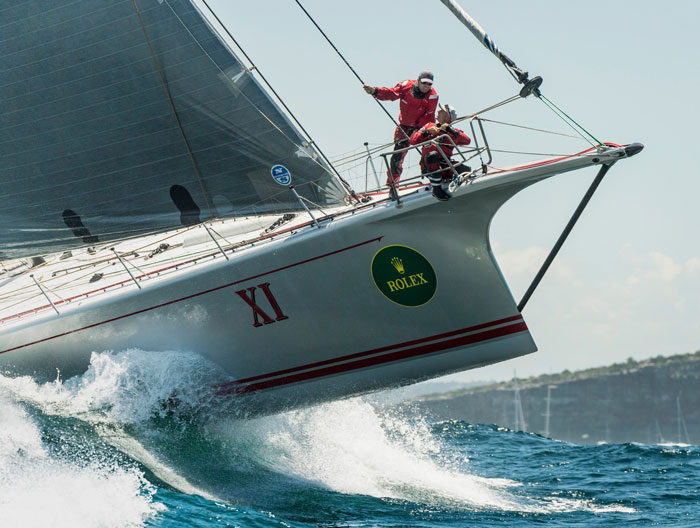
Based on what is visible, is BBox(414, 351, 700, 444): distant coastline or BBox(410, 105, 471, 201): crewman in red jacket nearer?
BBox(410, 105, 471, 201): crewman in red jacket

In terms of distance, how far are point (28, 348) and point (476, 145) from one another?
4725 mm

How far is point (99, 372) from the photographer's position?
744cm

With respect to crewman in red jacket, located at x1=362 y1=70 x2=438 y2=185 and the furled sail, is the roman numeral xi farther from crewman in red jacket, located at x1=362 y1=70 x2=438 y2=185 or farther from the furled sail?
crewman in red jacket, located at x1=362 y1=70 x2=438 y2=185

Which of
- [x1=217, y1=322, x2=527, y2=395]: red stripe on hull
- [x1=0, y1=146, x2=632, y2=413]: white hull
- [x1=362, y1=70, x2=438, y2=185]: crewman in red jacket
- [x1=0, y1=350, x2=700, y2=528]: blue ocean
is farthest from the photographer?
[x1=362, y1=70, x2=438, y2=185]: crewman in red jacket

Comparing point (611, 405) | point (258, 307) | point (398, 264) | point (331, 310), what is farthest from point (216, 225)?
point (611, 405)

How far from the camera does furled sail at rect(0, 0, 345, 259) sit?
7.35 metres

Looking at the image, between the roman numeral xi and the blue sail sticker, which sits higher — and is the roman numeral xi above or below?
below

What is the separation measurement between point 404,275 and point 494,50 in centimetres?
197

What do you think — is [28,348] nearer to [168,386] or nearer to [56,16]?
[168,386]

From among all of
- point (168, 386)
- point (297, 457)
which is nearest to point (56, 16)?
point (168, 386)

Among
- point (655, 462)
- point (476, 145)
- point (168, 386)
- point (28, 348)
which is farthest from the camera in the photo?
point (655, 462)

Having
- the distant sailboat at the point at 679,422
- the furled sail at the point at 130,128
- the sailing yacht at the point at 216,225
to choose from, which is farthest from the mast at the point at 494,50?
the distant sailboat at the point at 679,422

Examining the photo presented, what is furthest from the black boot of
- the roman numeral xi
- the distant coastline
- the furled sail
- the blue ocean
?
the distant coastline

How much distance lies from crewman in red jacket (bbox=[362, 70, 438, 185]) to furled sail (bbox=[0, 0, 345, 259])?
2.53ft
